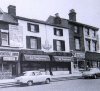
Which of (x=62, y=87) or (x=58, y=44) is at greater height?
(x=58, y=44)

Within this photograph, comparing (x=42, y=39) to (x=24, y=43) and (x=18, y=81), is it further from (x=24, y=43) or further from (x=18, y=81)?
(x=18, y=81)

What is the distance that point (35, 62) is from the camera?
189 inches

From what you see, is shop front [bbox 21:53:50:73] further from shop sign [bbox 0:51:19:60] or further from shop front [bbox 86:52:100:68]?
shop front [bbox 86:52:100:68]

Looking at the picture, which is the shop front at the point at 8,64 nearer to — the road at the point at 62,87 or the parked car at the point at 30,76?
the parked car at the point at 30,76

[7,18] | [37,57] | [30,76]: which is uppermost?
[7,18]

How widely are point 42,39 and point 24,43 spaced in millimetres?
473

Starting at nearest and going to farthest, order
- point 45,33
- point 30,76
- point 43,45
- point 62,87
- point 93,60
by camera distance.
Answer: point 43,45 < point 30,76 < point 62,87 < point 45,33 < point 93,60

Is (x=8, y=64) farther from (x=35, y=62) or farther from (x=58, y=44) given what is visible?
(x=58, y=44)

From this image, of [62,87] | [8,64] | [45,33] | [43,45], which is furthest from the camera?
[45,33]

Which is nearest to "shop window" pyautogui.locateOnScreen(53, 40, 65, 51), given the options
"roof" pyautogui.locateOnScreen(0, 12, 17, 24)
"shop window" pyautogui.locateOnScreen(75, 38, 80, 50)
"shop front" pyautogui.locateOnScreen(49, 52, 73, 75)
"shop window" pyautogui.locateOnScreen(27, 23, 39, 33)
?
"shop front" pyautogui.locateOnScreen(49, 52, 73, 75)

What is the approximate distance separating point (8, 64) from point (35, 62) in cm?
59

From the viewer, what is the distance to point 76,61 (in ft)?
18.0

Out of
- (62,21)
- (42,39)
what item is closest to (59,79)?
(42,39)

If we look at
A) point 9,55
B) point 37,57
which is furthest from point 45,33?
point 9,55
